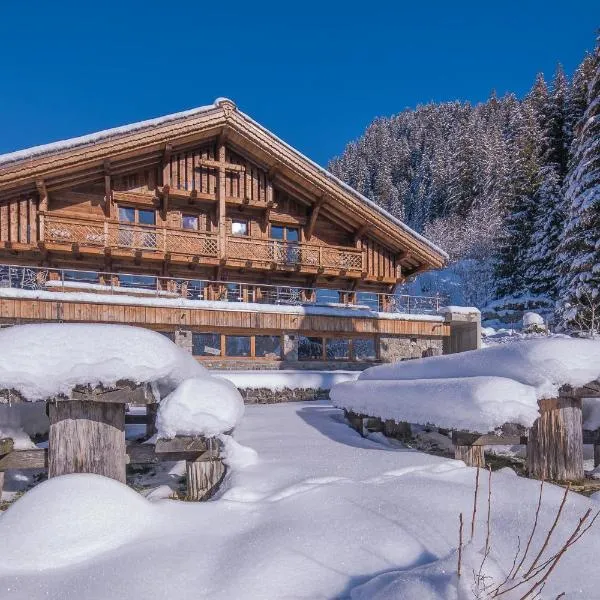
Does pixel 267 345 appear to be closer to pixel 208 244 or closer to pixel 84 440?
pixel 208 244

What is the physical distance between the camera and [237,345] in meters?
15.1

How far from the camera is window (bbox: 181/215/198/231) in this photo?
1719cm

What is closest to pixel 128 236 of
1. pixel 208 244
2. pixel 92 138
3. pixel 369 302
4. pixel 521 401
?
pixel 208 244

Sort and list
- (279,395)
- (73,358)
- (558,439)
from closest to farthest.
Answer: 1. (73,358)
2. (558,439)
3. (279,395)

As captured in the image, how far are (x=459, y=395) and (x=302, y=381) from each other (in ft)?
26.9

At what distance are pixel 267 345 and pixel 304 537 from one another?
11984 mm

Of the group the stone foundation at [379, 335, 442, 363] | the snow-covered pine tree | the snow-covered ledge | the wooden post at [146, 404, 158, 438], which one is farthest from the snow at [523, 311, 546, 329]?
the wooden post at [146, 404, 158, 438]

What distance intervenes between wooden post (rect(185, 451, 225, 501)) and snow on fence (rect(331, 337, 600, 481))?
2668 mm

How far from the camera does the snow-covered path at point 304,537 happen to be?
116 inches

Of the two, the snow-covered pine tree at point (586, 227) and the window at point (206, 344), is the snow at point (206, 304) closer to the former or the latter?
the window at point (206, 344)

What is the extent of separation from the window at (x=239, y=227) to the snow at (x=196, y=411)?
1361 centimetres

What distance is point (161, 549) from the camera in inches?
131

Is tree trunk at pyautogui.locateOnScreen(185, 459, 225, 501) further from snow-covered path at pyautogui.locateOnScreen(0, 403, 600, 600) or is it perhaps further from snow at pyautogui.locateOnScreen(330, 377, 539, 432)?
snow at pyautogui.locateOnScreen(330, 377, 539, 432)

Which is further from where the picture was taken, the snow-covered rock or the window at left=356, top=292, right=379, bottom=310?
the window at left=356, top=292, right=379, bottom=310
